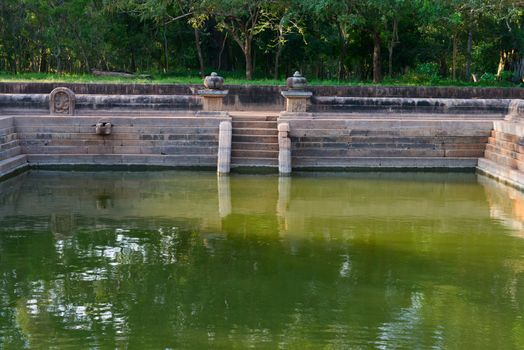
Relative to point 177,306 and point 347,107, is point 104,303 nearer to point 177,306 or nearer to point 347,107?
point 177,306

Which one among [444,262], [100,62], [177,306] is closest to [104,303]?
[177,306]

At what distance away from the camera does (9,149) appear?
1639 centimetres

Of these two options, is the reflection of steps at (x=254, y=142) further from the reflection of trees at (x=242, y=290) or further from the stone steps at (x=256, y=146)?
the reflection of trees at (x=242, y=290)

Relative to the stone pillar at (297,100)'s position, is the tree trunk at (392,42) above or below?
above

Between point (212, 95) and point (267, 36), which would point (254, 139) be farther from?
point (267, 36)

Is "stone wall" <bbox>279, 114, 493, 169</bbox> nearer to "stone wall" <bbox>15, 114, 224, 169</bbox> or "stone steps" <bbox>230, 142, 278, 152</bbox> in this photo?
"stone steps" <bbox>230, 142, 278, 152</bbox>

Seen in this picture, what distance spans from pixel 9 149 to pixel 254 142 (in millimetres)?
5168

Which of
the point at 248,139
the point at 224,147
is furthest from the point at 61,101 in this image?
the point at 248,139

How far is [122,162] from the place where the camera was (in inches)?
675

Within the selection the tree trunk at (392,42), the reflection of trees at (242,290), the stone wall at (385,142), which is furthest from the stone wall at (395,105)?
the reflection of trees at (242,290)

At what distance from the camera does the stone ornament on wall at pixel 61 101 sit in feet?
58.8

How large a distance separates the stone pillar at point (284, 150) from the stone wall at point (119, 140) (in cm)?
146

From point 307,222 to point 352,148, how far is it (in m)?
5.74

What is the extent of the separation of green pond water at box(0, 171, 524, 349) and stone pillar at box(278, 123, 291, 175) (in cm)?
127
